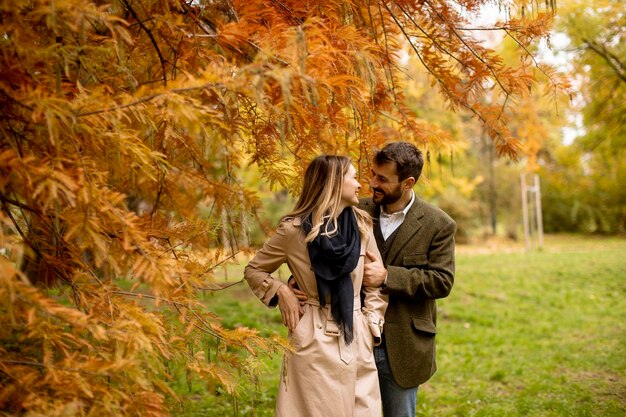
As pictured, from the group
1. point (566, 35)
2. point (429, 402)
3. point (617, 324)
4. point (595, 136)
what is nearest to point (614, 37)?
point (566, 35)

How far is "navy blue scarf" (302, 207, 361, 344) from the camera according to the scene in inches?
93.0

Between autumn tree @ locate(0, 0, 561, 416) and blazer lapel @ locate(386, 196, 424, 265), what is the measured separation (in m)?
0.47

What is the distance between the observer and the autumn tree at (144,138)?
1.71 metres

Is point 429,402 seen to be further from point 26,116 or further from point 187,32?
point 26,116

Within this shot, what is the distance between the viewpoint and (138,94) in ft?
5.81

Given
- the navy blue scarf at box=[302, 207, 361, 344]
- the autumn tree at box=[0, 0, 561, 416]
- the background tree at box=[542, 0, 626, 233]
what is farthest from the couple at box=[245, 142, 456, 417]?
the background tree at box=[542, 0, 626, 233]

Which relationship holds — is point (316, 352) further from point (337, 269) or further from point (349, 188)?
point (349, 188)

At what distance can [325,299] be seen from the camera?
2428 mm

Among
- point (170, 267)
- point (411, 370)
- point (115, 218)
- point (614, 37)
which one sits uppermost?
point (614, 37)

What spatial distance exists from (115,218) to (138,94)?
1.28 feet

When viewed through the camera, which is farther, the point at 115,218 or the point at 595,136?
the point at 595,136

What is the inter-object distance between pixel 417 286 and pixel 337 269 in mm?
451

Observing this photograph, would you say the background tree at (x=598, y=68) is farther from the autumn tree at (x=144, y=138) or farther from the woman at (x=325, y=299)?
the woman at (x=325, y=299)

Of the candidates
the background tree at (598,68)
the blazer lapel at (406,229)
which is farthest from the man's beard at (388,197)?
the background tree at (598,68)
